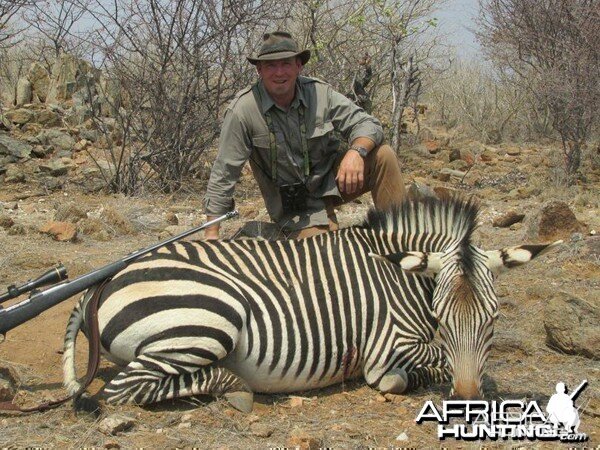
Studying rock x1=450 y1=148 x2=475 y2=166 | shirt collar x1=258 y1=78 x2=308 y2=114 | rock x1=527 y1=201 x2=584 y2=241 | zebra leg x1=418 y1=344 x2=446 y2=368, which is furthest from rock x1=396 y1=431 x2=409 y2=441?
rock x1=450 y1=148 x2=475 y2=166

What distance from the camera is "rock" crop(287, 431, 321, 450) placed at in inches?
126

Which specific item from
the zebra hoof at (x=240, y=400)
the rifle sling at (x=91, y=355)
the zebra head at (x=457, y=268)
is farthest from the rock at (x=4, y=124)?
the zebra hoof at (x=240, y=400)

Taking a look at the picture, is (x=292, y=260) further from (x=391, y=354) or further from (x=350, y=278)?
(x=391, y=354)

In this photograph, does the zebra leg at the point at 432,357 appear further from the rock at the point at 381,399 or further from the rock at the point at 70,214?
the rock at the point at 70,214

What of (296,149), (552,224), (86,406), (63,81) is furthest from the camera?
(63,81)

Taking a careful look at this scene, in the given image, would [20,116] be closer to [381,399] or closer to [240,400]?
[240,400]

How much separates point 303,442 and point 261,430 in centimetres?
27

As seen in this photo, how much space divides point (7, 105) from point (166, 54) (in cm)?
636

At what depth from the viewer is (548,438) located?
3.33 meters

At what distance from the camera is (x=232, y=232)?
302 inches

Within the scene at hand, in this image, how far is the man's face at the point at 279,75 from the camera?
4.95 m

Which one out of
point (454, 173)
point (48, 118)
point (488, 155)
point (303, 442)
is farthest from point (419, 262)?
point (48, 118)

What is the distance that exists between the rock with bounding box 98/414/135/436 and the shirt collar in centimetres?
236

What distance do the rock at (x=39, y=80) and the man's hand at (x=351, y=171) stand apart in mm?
11462
